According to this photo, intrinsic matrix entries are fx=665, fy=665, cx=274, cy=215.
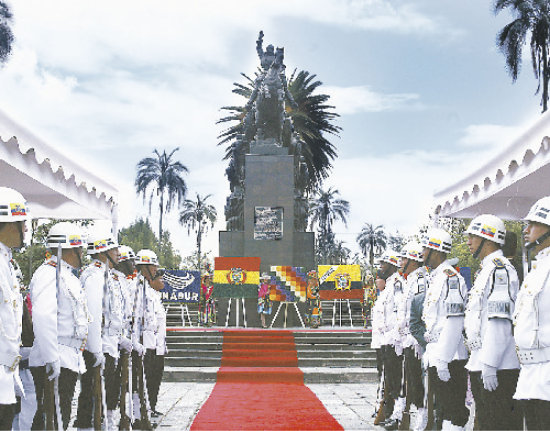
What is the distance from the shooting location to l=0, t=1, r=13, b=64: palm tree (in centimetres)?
3020

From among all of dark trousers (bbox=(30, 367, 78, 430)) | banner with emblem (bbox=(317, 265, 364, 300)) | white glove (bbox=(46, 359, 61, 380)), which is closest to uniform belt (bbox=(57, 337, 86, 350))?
dark trousers (bbox=(30, 367, 78, 430))

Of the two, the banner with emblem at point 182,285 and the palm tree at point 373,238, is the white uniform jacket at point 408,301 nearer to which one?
the banner with emblem at point 182,285

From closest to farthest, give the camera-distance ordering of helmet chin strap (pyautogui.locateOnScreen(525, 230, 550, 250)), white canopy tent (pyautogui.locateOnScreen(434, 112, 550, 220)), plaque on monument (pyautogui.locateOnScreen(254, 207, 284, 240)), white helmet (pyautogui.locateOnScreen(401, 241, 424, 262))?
1. helmet chin strap (pyautogui.locateOnScreen(525, 230, 550, 250))
2. white canopy tent (pyautogui.locateOnScreen(434, 112, 550, 220))
3. white helmet (pyautogui.locateOnScreen(401, 241, 424, 262))
4. plaque on monument (pyautogui.locateOnScreen(254, 207, 284, 240))

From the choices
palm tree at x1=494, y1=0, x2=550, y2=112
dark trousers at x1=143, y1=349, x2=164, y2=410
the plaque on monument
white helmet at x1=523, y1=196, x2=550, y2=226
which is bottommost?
dark trousers at x1=143, y1=349, x2=164, y2=410

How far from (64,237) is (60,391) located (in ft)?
4.07

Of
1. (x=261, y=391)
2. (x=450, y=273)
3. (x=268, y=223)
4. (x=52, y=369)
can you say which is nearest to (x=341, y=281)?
(x=268, y=223)

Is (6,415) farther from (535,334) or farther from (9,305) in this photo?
(535,334)

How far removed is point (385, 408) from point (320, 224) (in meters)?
65.5

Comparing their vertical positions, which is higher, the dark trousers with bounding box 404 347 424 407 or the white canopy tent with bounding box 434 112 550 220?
the white canopy tent with bounding box 434 112 550 220

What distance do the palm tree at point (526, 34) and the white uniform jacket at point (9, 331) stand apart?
87.9 ft

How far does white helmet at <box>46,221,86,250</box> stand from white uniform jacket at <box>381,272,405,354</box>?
425cm

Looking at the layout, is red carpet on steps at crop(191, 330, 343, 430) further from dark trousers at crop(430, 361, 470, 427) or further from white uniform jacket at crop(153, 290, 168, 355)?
dark trousers at crop(430, 361, 470, 427)

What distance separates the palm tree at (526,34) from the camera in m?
27.7

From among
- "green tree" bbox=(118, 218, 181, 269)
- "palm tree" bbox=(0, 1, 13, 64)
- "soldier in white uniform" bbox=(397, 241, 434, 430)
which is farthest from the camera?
"green tree" bbox=(118, 218, 181, 269)
